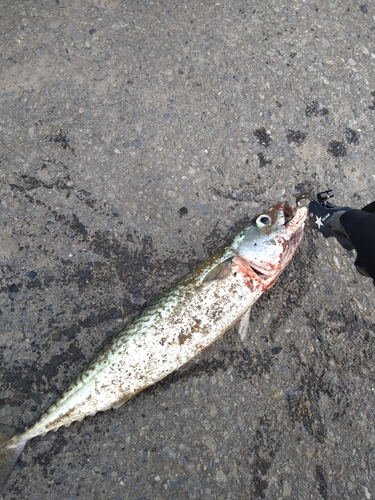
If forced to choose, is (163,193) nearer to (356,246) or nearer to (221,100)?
(221,100)

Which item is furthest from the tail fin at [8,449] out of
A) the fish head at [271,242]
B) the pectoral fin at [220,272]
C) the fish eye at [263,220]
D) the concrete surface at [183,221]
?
the fish eye at [263,220]

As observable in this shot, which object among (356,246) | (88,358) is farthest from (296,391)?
(88,358)

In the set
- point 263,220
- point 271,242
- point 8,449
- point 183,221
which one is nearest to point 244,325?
point 271,242

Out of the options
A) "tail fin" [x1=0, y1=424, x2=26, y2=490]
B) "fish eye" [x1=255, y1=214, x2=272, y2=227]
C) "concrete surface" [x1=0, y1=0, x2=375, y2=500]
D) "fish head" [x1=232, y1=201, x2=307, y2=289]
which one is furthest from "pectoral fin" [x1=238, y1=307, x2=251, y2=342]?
"tail fin" [x1=0, y1=424, x2=26, y2=490]

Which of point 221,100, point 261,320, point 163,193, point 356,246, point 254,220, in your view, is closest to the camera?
point 356,246

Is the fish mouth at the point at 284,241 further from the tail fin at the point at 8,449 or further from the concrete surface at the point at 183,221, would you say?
the tail fin at the point at 8,449

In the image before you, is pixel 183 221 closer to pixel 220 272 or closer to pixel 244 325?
pixel 220 272

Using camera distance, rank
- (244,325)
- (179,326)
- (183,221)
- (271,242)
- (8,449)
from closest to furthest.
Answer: (8,449) < (179,326) < (271,242) < (244,325) < (183,221)
